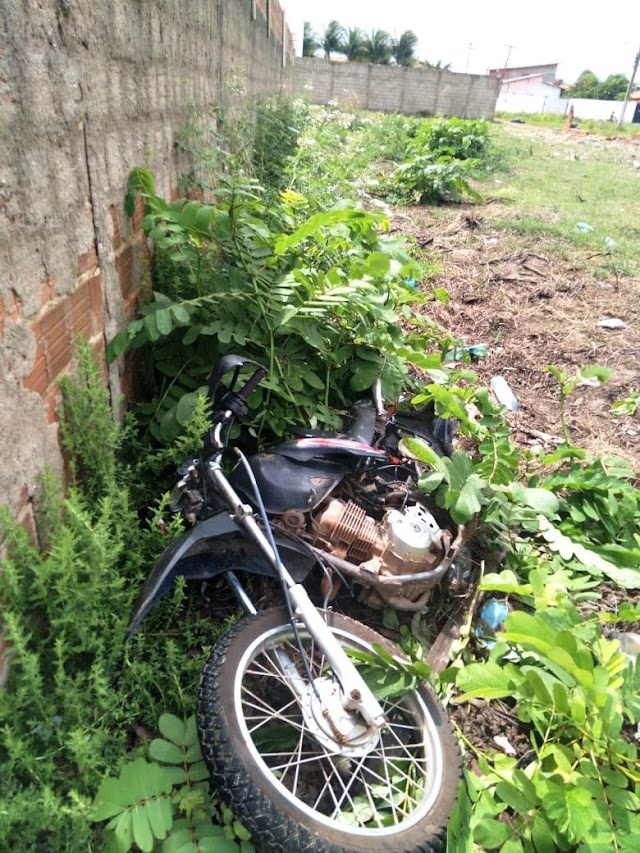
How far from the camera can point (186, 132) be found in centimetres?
296

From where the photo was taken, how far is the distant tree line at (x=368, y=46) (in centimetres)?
5222

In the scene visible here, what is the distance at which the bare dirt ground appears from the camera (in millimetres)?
3828

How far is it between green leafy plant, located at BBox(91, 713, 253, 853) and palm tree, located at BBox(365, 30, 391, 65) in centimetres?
6084

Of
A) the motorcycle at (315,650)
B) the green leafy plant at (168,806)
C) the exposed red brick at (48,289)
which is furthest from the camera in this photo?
the exposed red brick at (48,289)

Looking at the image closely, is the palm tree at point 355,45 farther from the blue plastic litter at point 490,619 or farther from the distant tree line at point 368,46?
the blue plastic litter at point 490,619


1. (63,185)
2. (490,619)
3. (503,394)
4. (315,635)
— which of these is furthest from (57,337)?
(503,394)

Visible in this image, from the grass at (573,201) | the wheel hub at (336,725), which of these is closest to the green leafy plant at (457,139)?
the grass at (573,201)

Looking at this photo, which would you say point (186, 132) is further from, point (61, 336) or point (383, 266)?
point (61, 336)

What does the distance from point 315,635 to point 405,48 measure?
208 feet

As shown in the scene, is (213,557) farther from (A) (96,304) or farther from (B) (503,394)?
(B) (503,394)

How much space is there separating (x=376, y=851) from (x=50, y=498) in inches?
47.2

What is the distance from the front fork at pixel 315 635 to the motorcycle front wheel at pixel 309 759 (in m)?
0.10

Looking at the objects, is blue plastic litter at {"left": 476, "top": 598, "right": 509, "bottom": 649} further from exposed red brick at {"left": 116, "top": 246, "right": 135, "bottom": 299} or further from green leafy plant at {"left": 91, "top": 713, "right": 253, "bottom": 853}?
exposed red brick at {"left": 116, "top": 246, "right": 135, "bottom": 299}

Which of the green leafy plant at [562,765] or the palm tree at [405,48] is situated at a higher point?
the palm tree at [405,48]
